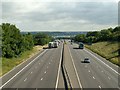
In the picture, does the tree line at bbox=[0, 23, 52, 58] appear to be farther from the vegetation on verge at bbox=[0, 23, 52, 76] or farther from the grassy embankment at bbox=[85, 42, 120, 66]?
the grassy embankment at bbox=[85, 42, 120, 66]

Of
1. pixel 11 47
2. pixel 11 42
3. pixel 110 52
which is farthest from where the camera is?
pixel 110 52

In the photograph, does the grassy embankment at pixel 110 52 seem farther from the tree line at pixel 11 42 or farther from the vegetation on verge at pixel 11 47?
the tree line at pixel 11 42

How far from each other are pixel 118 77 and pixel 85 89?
13761 mm

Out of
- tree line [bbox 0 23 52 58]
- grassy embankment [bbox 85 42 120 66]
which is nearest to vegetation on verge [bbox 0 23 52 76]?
tree line [bbox 0 23 52 58]

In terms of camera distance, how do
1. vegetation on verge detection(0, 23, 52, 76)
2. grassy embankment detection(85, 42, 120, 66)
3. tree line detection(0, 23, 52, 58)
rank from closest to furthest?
vegetation on verge detection(0, 23, 52, 76)
grassy embankment detection(85, 42, 120, 66)
tree line detection(0, 23, 52, 58)

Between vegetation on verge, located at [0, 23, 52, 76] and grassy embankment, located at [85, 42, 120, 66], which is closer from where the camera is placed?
vegetation on verge, located at [0, 23, 52, 76]

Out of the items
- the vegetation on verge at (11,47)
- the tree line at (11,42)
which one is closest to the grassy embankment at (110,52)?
the vegetation on verge at (11,47)

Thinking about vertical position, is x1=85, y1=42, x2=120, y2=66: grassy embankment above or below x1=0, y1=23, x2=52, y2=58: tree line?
below

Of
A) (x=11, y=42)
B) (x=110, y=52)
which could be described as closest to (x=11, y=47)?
(x=11, y=42)

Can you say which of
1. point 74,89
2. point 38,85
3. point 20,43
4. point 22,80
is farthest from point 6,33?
point 74,89

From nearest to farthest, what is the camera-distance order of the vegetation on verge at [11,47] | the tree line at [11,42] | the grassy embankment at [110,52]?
the vegetation on verge at [11,47] < the grassy embankment at [110,52] < the tree line at [11,42]

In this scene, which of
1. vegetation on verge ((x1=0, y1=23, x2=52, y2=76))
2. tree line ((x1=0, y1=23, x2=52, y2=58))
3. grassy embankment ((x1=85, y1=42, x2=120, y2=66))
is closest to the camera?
vegetation on verge ((x1=0, y1=23, x2=52, y2=76))

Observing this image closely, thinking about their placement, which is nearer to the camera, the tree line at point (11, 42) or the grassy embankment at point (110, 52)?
the grassy embankment at point (110, 52)

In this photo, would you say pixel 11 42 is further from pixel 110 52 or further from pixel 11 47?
pixel 110 52
